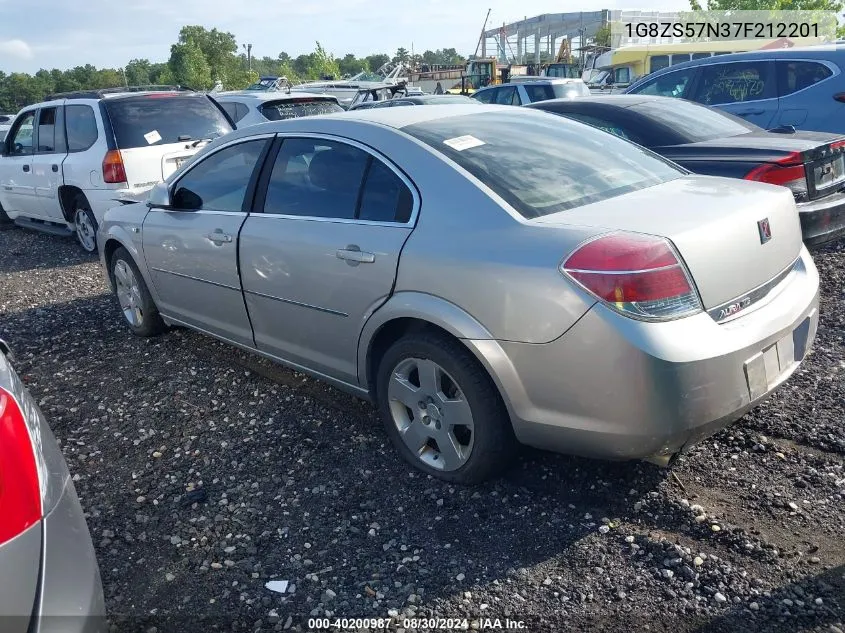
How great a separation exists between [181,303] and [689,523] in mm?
3359

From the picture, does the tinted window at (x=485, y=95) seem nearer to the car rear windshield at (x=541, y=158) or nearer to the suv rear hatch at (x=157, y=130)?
the suv rear hatch at (x=157, y=130)

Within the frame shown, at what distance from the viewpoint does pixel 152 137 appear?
8.03 metres

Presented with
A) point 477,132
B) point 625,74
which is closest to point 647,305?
point 477,132

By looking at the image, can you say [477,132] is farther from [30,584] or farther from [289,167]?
[30,584]

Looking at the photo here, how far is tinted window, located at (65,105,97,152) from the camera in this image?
8.12 metres

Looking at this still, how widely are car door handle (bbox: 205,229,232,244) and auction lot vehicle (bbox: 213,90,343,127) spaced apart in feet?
19.0

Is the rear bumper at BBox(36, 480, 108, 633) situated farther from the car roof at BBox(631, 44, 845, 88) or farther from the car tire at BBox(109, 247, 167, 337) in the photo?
the car roof at BBox(631, 44, 845, 88)

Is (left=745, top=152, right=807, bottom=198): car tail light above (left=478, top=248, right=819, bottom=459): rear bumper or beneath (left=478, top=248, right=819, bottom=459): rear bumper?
above

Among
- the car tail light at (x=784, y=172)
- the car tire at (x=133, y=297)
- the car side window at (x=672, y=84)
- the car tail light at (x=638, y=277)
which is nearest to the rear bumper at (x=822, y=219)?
the car tail light at (x=784, y=172)

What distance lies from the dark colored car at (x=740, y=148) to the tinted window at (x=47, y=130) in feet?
20.4

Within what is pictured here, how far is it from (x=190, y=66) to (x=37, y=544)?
53379mm

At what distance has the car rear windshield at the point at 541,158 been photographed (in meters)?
3.12

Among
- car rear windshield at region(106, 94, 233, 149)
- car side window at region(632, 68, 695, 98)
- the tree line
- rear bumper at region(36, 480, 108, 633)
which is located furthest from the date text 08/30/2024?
the tree line

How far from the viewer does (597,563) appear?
2738 mm
